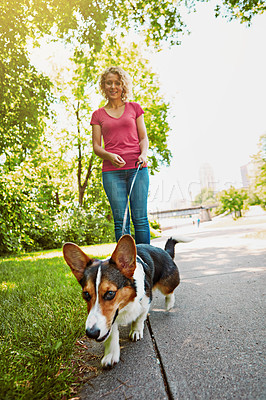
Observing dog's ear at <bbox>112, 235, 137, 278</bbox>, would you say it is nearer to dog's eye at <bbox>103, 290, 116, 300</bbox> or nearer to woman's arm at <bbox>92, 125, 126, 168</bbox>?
dog's eye at <bbox>103, 290, 116, 300</bbox>

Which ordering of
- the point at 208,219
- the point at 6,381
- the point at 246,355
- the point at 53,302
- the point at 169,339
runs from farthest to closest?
the point at 208,219 < the point at 53,302 < the point at 169,339 < the point at 246,355 < the point at 6,381

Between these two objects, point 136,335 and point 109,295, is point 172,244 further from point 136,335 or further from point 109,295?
point 109,295

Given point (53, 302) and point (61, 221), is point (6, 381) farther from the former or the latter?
point (61, 221)

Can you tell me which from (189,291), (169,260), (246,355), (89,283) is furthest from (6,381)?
(189,291)

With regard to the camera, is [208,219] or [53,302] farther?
[208,219]

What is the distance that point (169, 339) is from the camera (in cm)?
206

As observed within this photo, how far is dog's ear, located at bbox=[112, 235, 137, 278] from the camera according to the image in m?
1.98

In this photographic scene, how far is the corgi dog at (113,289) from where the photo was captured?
1740mm

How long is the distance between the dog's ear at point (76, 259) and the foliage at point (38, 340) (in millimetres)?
529

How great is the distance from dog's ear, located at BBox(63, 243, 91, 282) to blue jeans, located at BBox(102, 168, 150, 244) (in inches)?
52.0

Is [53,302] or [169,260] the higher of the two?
[169,260]

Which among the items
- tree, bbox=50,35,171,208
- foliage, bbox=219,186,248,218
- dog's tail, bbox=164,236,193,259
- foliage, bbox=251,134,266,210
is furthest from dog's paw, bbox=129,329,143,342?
foliage, bbox=219,186,248,218

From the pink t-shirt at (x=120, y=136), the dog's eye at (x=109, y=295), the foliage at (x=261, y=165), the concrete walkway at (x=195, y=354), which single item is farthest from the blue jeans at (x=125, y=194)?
the foliage at (x=261, y=165)

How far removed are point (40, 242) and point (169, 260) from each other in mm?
13006
